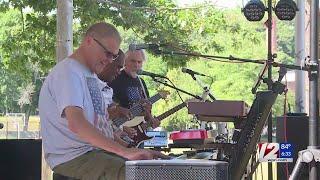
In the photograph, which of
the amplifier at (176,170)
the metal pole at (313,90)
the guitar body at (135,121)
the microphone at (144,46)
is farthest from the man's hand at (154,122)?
the amplifier at (176,170)

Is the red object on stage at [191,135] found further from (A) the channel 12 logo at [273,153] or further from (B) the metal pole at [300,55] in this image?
(B) the metal pole at [300,55]

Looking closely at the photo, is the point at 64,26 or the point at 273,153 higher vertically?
the point at 64,26

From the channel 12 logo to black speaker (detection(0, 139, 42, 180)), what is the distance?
6.01 ft

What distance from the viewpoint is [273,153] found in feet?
16.4

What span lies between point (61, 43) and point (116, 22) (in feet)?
16.3

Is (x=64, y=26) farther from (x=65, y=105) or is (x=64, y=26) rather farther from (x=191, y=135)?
(x=65, y=105)

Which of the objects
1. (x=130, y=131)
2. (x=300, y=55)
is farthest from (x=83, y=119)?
(x=300, y=55)

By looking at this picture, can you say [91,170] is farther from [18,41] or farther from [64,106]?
[18,41]

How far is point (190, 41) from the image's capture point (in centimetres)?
1225

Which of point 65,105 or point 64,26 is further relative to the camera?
point 64,26

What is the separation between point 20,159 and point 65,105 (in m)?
2.21

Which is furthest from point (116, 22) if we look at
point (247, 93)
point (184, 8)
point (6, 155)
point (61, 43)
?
point (247, 93)

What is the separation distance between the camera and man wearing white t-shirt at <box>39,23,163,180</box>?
111 inches

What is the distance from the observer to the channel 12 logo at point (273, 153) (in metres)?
4.95
